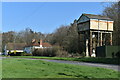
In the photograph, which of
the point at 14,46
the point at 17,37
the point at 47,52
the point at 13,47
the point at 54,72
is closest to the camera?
the point at 54,72

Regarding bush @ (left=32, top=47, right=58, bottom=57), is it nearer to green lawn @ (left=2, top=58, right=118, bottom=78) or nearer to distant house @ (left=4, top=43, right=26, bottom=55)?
green lawn @ (left=2, top=58, right=118, bottom=78)

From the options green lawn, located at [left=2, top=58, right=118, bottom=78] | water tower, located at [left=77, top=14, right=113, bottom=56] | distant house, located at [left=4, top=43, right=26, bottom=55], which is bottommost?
green lawn, located at [left=2, top=58, right=118, bottom=78]

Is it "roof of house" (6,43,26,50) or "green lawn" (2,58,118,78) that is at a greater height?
"roof of house" (6,43,26,50)

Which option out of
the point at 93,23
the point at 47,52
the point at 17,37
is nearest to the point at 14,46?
the point at 17,37

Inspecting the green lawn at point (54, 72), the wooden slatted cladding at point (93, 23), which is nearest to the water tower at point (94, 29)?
the wooden slatted cladding at point (93, 23)

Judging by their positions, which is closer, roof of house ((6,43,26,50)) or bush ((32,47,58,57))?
bush ((32,47,58,57))

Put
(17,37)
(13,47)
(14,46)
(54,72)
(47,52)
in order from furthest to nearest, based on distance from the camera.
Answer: (17,37) → (13,47) → (14,46) → (47,52) → (54,72)

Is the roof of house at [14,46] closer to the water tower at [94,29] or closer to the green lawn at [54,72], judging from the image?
the water tower at [94,29]

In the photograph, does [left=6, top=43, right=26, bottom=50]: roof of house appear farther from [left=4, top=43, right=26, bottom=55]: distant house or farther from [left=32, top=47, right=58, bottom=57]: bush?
[left=32, top=47, right=58, bottom=57]: bush

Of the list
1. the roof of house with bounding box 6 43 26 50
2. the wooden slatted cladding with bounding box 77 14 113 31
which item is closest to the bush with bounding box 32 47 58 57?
the wooden slatted cladding with bounding box 77 14 113 31

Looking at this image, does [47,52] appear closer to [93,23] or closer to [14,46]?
[93,23]

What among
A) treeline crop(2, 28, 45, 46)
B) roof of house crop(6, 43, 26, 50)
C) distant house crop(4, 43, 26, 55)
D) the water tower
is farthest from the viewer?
treeline crop(2, 28, 45, 46)

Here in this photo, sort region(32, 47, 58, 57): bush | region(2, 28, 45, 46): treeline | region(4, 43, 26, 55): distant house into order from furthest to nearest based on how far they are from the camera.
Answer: region(2, 28, 45, 46): treeline < region(4, 43, 26, 55): distant house < region(32, 47, 58, 57): bush

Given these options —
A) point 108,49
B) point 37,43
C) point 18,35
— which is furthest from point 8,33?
point 108,49
